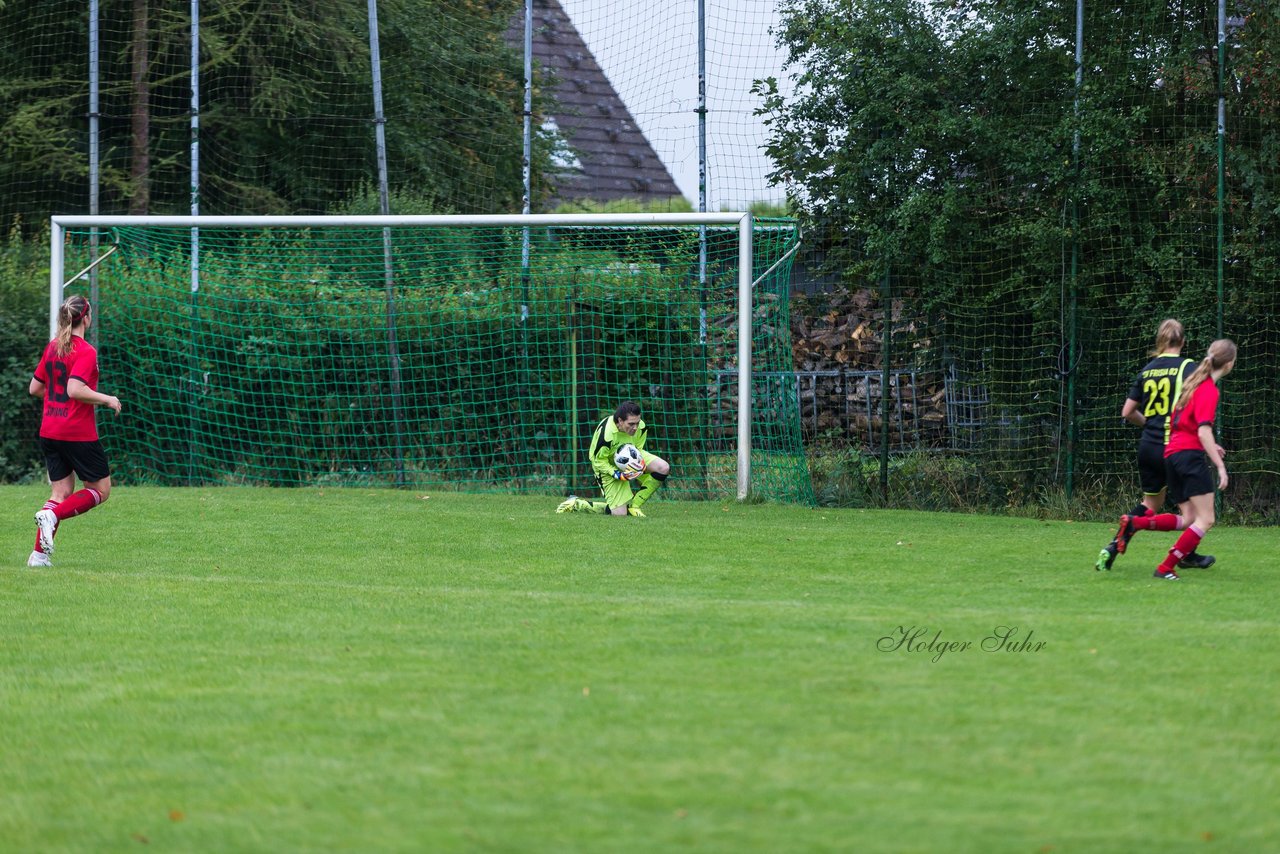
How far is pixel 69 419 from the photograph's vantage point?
8641 mm

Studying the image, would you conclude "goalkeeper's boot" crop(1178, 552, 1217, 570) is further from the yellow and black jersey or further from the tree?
the tree

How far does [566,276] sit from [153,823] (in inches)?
445

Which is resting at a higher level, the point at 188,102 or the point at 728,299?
the point at 188,102

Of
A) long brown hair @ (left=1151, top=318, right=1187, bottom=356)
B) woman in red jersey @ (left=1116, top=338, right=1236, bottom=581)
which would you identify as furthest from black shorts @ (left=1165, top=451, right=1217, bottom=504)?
long brown hair @ (left=1151, top=318, right=1187, bottom=356)

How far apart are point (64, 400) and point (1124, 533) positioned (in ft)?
21.6

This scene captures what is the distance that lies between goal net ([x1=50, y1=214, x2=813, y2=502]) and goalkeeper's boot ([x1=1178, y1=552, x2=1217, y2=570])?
5.44 m

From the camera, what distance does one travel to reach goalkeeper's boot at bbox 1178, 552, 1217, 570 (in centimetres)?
857

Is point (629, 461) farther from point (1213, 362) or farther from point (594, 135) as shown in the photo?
A: point (594, 135)

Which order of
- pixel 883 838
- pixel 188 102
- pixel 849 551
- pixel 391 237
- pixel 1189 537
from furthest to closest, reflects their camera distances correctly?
pixel 188 102, pixel 391 237, pixel 849 551, pixel 1189 537, pixel 883 838

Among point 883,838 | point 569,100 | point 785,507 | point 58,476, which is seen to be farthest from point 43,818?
point 569,100

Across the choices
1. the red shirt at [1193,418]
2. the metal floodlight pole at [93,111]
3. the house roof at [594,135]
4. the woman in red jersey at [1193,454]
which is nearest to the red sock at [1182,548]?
the woman in red jersey at [1193,454]

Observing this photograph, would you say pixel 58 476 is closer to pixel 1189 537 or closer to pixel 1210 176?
pixel 1189 537

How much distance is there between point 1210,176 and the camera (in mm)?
12688

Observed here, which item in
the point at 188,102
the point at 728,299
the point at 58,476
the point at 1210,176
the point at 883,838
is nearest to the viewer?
the point at 883,838
